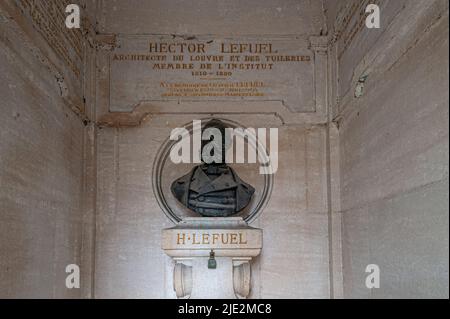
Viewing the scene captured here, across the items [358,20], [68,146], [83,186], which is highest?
[358,20]

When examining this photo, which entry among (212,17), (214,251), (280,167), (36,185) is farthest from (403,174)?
(212,17)

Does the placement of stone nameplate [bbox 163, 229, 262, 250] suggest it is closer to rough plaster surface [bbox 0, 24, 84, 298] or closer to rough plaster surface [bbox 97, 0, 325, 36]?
rough plaster surface [bbox 0, 24, 84, 298]

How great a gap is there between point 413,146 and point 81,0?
352 centimetres

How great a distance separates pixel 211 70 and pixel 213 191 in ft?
5.19

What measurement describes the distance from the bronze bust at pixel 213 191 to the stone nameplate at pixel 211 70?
3.41ft

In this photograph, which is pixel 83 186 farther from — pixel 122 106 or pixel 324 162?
pixel 324 162

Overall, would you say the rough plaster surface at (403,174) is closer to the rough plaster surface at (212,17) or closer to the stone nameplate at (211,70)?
the stone nameplate at (211,70)

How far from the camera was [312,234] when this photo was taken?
5.47 m

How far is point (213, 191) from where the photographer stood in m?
4.72

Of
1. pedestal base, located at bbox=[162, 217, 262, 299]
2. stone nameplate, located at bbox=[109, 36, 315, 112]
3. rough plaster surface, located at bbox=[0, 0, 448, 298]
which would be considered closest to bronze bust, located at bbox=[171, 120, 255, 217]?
pedestal base, located at bbox=[162, 217, 262, 299]

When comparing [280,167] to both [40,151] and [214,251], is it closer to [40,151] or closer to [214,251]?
[214,251]

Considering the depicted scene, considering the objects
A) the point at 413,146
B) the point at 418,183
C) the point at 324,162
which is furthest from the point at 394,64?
the point at 324,162

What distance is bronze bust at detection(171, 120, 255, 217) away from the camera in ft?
15.4

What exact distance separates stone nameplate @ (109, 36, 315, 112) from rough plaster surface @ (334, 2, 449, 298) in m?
0.92
